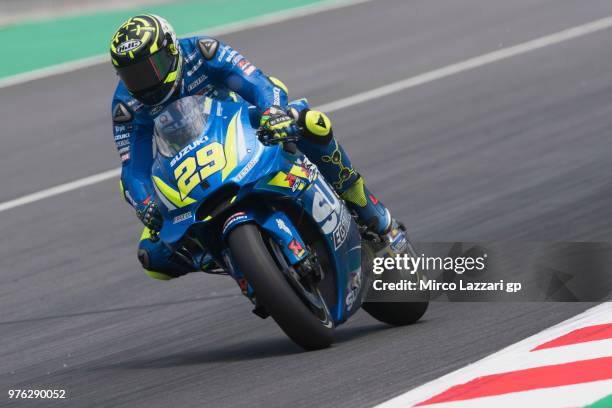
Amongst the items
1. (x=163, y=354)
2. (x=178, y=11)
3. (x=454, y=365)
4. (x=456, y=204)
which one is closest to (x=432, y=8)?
(x=178, y=11)

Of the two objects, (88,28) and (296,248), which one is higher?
(296,248)

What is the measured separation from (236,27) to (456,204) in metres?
7.75

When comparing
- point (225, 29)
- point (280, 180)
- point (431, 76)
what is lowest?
point (225, 29)

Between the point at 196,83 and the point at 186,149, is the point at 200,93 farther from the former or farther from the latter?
the point at 186,149

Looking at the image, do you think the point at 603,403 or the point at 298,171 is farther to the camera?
the point at 298,171

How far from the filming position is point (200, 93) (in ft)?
22.6

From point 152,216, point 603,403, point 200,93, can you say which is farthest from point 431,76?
point 603,403

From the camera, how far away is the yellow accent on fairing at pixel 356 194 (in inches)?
282

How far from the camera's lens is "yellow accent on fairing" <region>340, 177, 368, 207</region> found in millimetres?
7164

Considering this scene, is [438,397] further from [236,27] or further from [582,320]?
[236,27]

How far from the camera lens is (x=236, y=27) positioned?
56.7 ft

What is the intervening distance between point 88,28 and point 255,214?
1216cm

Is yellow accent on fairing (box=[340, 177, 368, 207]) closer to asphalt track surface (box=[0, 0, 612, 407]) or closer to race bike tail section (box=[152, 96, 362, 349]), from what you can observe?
race bike tail section (box=[152, 96, 362, 349])

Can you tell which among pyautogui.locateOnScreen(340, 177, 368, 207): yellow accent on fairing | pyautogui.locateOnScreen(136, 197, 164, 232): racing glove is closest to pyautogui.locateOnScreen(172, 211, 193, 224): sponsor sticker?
pyautogui.locateOnScreen(136, 197, 164, 232): racing glove
